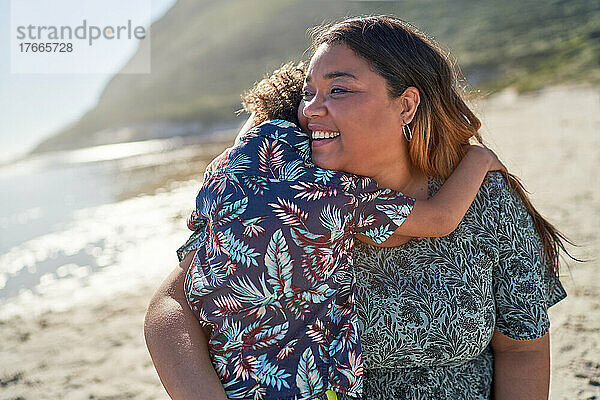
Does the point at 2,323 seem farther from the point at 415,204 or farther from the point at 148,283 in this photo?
the point at 415,204

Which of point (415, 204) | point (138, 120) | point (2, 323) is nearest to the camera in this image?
point (415, 204)

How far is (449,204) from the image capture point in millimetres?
1905

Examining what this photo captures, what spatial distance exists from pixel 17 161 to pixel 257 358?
2576 centimetres

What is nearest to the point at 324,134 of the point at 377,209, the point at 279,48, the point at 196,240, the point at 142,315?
the point at 377,209

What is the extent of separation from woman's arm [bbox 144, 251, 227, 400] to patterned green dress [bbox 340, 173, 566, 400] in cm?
48

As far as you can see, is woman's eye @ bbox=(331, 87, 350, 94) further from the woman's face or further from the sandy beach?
the sandy beach

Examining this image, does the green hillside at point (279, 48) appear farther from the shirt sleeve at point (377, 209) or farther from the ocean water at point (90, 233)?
the shirt sleeve at point (377, 209)

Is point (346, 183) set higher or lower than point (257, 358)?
higher

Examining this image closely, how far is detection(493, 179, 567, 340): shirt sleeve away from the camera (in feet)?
6.50

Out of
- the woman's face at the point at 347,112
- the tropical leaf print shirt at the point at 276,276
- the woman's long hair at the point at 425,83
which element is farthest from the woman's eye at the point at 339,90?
the tropical leaf print shirt at the point at 276,276

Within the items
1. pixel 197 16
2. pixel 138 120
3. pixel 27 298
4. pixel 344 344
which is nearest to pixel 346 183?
pixel 344 344

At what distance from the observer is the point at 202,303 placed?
1755mm

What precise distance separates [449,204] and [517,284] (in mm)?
354

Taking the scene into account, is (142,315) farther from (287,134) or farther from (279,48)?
(279,48)
